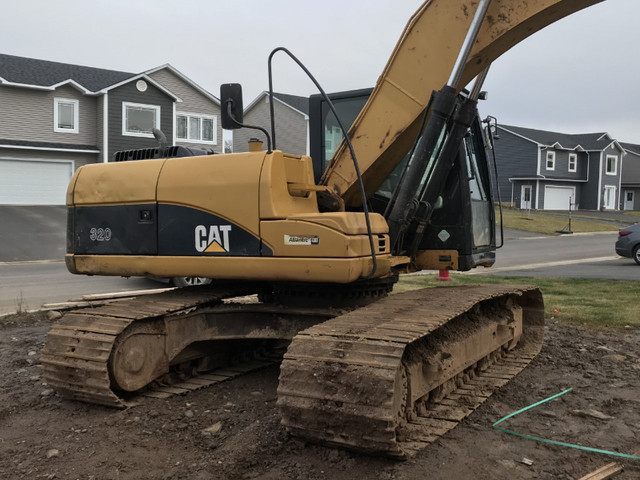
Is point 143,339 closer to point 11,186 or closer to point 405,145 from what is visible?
point 405,145

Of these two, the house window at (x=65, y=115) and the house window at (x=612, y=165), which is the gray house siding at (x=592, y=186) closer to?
the house window at (x=612, y=165)

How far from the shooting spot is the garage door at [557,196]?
5169 centimetres

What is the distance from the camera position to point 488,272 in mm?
15383

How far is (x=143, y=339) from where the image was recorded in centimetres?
517

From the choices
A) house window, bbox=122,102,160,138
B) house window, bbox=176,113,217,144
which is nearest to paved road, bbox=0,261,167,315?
house window, bbox=122,102,160,138

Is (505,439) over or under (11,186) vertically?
under

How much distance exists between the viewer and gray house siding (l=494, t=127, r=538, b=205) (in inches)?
1989

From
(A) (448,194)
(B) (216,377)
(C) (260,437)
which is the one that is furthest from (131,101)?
(C) (260,437)

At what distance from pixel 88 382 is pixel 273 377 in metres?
1.73

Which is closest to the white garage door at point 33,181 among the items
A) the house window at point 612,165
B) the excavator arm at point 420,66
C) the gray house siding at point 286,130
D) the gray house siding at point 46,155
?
the gray house siding at point 46,155

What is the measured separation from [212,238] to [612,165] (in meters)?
A: 57.5

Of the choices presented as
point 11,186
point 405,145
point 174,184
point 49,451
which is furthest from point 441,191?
point 11,186

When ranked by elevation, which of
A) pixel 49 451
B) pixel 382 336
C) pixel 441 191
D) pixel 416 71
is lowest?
pixel 49 451

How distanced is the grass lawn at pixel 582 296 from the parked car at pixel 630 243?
511 cm
